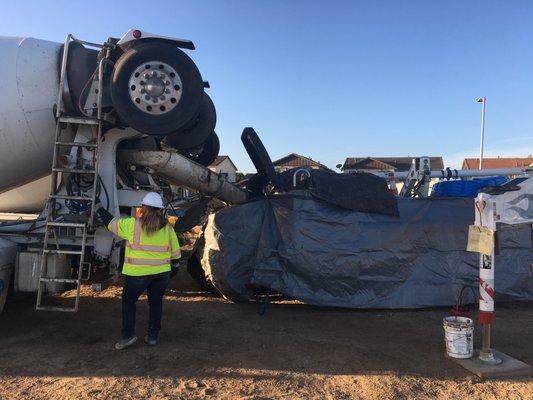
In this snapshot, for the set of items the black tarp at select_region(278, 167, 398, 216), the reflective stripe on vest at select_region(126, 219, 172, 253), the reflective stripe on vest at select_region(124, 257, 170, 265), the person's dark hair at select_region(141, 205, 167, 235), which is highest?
the black tarp at select_region(278, 167, 398, 216)

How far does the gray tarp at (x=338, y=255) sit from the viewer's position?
264 inches

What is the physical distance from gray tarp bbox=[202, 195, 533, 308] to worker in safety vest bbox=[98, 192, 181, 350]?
163 centimetres

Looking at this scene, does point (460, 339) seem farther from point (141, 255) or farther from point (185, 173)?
point (185, 173)

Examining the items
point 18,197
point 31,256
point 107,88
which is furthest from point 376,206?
point 18,197

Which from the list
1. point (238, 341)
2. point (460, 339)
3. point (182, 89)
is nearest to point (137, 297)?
point (238, 341)

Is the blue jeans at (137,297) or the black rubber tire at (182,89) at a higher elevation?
the black rubber tire at (182,89)

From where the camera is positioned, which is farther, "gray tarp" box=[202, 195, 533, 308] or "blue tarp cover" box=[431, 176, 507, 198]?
"blue tarp cover" box=[431, 176, 507, 198]

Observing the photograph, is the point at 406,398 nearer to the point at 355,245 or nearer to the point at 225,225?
the point at 355,245

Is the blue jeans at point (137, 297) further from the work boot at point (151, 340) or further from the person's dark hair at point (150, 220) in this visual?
the person's dark hair at point (150, 220)

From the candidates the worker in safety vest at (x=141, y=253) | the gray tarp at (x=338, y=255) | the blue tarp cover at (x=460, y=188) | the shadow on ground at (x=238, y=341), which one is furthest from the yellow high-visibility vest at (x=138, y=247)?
the blue tarp cover at (x=460, y=188)

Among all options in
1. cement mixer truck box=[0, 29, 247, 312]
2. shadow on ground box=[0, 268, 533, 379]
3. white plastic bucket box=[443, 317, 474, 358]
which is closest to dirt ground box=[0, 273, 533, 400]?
shadow on ground box=[0, 268, 533, 379]

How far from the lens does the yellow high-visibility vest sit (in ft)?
16.6

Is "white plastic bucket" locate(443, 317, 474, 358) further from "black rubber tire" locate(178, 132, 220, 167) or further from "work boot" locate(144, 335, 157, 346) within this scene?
"black rubber tire" locate(178, 132, 220, 167)

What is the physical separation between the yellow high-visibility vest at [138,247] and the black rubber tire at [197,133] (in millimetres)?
1632
